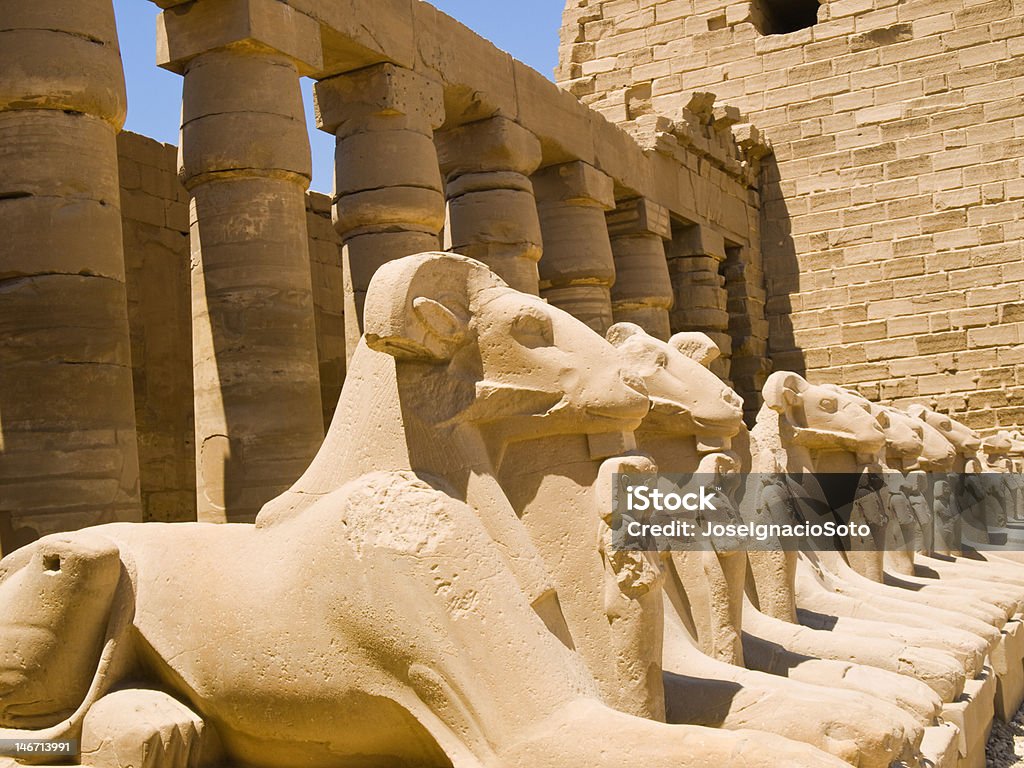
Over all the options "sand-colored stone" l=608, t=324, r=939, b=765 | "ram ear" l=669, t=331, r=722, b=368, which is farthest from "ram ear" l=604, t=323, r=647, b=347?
"ram ear" l=669, t=331, r=722, b=368

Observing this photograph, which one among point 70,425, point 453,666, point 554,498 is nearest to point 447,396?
point 554,498

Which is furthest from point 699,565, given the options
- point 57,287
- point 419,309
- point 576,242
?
point 576,242

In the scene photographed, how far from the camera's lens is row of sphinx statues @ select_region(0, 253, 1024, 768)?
259cm

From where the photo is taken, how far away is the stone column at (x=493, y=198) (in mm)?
10531

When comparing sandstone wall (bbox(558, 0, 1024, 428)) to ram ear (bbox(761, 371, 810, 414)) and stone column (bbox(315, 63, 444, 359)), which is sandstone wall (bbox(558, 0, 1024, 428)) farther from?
ram ear (bbox(761, 371, 810, 414))

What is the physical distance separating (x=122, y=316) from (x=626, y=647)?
178 inches

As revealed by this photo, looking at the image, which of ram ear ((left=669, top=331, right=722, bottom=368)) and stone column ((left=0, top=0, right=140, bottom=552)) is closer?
ram ear ((left=669, top=331, right=722, bottom=368))

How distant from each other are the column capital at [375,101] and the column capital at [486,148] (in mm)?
1222

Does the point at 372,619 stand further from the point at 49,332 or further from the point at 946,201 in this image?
the point at 946,201

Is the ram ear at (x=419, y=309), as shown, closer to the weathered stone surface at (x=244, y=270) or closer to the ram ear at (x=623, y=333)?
the ram ear at (x=623, y=333)

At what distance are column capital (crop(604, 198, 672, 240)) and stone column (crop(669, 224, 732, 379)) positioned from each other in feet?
4.11

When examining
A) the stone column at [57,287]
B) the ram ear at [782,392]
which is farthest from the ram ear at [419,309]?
the stone column at [57,287]

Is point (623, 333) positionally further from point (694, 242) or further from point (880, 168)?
point (880, 168)
